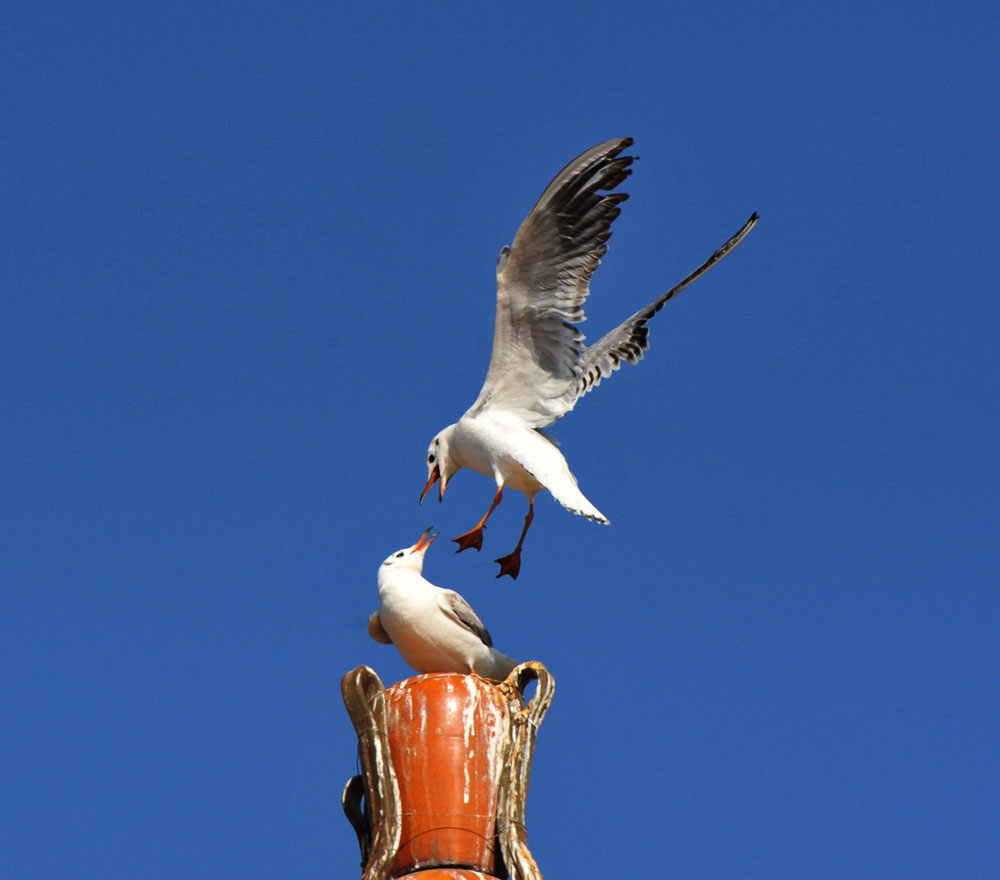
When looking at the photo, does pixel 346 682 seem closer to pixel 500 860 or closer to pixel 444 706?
pixel 444 706

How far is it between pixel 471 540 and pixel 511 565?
0.47 metres

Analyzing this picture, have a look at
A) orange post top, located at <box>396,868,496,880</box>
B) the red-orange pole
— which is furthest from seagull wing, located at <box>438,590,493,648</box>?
orange post top, located at <box>396,868,496,880</box>

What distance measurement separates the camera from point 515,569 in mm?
15242

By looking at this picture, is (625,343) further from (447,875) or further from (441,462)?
(447,875)

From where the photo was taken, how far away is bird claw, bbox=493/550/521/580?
15.2m

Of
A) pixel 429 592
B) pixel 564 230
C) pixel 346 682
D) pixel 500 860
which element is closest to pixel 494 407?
pixel 564 230

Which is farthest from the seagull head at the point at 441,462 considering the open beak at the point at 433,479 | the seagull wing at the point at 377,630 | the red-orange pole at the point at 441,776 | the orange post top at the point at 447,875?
the orange post top at the point at 447,875

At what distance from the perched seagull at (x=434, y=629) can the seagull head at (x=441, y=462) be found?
2.52 meters

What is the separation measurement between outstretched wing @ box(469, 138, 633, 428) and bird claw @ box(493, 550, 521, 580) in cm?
130

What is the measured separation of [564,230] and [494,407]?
73.3 inches

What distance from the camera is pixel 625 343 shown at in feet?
53.1

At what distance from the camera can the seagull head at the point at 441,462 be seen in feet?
50.8

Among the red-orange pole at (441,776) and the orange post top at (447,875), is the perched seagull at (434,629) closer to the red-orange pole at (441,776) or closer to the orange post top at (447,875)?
the red-orange pole at (441,776)

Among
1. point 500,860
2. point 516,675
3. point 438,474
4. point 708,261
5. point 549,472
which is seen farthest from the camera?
point 708,261
